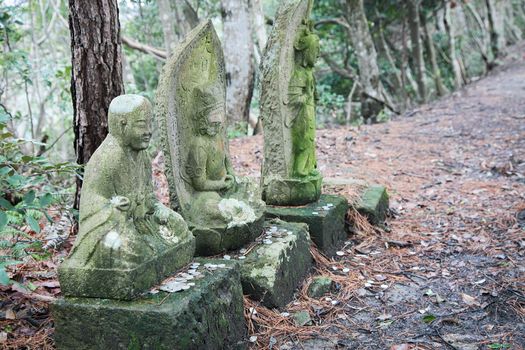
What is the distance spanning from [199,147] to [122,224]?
41.7 inches

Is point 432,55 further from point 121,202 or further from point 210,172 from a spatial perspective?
point 121,202

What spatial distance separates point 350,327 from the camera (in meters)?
3.34

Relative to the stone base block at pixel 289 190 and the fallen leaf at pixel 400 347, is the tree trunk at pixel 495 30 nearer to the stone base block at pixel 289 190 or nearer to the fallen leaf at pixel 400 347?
the stone base block at pixel 289 190

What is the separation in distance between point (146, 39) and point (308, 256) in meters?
9.31

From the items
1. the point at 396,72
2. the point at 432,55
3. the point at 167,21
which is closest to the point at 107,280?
the point at 167,21

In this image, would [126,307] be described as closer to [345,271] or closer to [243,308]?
[243,308]

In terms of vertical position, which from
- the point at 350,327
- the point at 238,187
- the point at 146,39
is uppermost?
the point at 146,39

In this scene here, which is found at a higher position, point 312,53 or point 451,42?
point 451,42

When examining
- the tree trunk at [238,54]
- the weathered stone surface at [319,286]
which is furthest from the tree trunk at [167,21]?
the weathered stone surface at [319,286]

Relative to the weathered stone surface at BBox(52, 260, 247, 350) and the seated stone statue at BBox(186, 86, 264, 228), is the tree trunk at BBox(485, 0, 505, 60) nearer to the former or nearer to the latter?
the seated stone statue at BBox(186, 86, 264, 228)

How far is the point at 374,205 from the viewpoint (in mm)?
5078

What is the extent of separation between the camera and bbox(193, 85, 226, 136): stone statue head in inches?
139

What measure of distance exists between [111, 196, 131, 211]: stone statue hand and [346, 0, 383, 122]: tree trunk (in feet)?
30.1

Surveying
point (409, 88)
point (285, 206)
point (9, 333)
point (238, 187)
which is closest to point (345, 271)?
point (285, 206)
